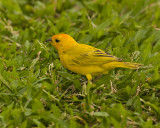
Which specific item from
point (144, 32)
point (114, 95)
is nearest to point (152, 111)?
point (114, 95)

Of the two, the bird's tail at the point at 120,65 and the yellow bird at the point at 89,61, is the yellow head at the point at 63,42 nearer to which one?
the yellow bird at the point at 89,61

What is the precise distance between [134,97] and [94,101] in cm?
53

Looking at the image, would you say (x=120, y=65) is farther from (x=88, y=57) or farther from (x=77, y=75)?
(x=77, y=75)

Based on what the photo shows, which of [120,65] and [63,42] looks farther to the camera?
[63,42]

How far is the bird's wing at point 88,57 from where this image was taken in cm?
395

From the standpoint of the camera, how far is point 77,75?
14.0ft

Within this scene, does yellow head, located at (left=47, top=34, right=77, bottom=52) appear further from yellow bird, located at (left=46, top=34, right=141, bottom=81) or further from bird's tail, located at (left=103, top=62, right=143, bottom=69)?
bird's tail, located at (left=103, top=62, right=143, bottom=69)

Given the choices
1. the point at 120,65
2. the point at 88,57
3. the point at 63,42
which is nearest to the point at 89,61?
the point at 88,57

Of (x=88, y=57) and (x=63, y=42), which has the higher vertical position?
(x=63, y=42)

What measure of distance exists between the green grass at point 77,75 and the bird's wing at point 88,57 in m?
0.24

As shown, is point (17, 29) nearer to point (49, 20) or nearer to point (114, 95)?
point (49, 20)

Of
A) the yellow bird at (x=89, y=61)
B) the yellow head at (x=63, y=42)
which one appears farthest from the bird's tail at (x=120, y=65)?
the yellow head at (x=63, y=42)

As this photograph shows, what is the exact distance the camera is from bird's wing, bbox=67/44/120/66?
13.0 feet

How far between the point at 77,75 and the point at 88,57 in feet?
1.24
